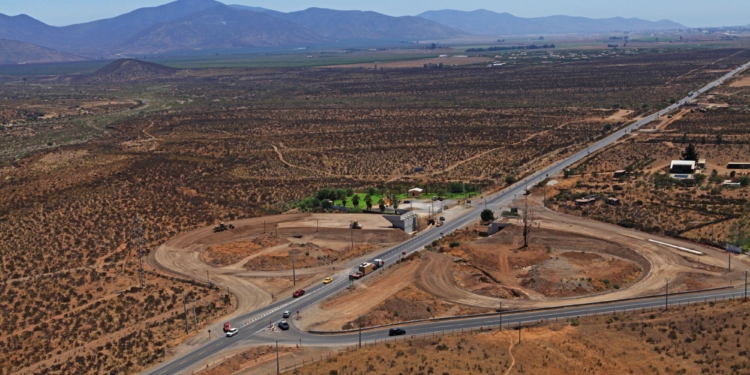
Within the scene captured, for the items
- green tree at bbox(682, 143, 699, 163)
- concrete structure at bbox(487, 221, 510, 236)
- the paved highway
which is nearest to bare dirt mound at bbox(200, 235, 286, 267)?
the paved highway

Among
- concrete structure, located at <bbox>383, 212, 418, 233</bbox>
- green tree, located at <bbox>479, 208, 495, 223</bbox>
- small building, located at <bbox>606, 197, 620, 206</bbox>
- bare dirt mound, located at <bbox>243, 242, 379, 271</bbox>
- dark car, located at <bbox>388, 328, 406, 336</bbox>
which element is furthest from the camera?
small building, located at <bbox>606, 197, 620, 206</bbox>

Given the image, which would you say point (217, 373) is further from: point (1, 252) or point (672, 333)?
point (1, 252)

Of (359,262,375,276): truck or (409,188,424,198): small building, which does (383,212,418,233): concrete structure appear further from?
(409,188,424,198): small building

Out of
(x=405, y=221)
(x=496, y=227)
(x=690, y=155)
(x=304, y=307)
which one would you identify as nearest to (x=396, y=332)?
(x=304, y=307)

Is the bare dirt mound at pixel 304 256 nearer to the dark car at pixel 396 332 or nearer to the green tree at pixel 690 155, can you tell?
the dark car at pixel 396 332

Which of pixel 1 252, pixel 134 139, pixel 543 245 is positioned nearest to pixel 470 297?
pixel 543 245

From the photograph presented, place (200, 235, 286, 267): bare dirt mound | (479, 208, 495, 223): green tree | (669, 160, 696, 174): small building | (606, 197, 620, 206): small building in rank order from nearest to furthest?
(200, 235, 286, 267): bare dirt mound < (479, 208, 495, 223): green tree < (606, 197, 620, 206): small building < (669, 160, 696, 174): small building

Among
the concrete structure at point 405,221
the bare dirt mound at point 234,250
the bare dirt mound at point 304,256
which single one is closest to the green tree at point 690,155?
the concrete structure at point 405,221
